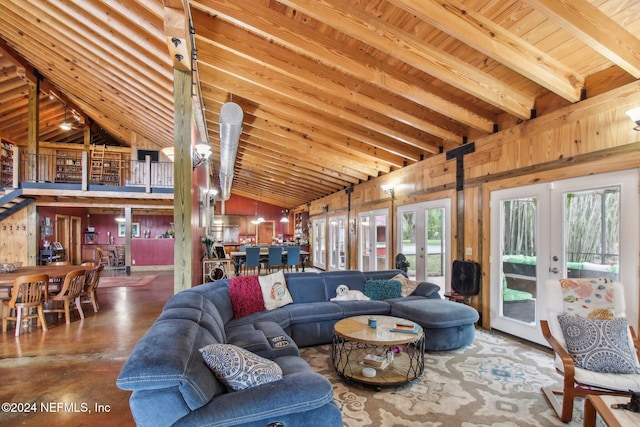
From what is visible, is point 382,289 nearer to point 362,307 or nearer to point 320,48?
point 362,307

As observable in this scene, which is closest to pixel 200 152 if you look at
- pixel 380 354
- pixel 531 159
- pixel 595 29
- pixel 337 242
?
pixel 380 354

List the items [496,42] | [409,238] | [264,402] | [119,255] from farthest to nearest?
[119,255]
[409,238]
[496,42]
[264,402]

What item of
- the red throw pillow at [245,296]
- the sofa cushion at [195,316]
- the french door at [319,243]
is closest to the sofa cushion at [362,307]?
the red throw pillow at [245,296]

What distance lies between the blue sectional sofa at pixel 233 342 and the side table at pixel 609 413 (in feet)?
4.52

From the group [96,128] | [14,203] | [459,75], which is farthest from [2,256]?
[459,75]

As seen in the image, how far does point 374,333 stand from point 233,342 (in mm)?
1239

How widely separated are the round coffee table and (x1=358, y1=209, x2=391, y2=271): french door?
358cm

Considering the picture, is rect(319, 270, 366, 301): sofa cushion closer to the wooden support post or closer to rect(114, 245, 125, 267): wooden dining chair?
the wooden support post

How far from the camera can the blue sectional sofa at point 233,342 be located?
4.50ft

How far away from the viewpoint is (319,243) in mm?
11688

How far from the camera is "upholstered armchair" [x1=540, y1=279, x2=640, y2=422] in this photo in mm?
2168

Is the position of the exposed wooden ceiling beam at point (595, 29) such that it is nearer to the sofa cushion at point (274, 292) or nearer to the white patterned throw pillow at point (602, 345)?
the white patterned throw pillow at point (602, 345)

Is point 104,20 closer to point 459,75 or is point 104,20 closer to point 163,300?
point 459,75

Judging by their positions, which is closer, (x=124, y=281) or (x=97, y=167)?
(x=124, y=281)
